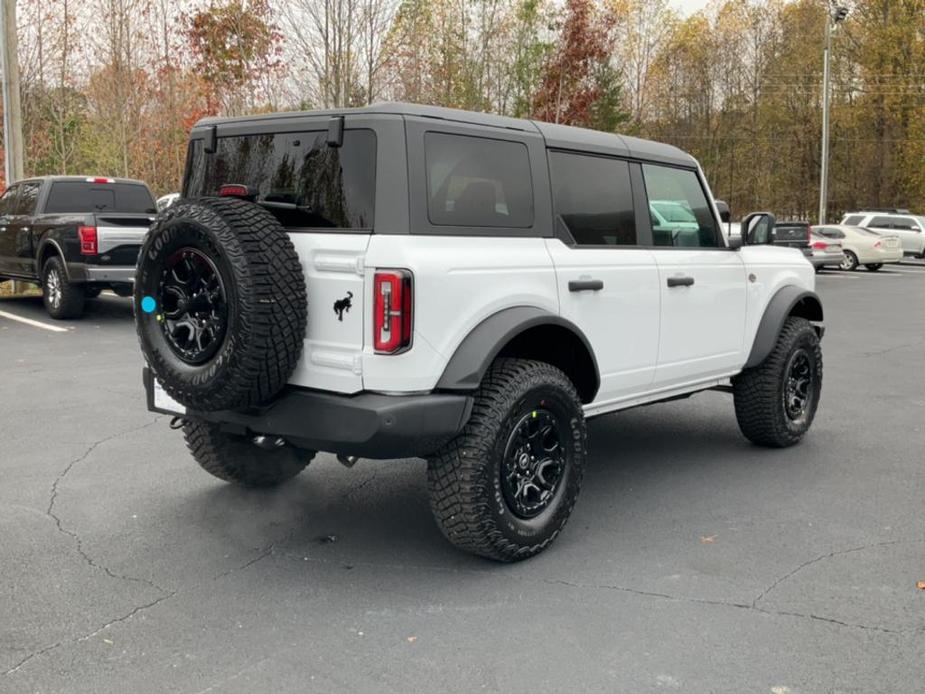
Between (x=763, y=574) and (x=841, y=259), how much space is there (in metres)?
24.0

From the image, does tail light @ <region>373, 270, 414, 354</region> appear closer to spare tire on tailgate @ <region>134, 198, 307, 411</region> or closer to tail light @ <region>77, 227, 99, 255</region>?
spare tire on tailgate @ <region>134, 198, 307, 411</region>

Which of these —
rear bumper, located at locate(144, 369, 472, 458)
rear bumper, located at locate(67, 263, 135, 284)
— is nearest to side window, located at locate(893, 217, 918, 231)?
rear bumper, located at locate(67, 263, 135, 284)

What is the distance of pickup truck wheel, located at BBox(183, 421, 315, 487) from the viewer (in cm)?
505

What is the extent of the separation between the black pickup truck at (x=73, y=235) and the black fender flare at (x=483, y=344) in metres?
8.51

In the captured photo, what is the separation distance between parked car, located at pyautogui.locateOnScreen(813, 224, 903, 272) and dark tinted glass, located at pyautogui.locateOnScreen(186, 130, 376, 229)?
82.0ft

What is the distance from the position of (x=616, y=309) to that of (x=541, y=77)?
1087 inches

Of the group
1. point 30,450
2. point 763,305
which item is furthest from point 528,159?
point 30,450

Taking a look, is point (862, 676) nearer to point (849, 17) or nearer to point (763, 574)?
point (763, 574)

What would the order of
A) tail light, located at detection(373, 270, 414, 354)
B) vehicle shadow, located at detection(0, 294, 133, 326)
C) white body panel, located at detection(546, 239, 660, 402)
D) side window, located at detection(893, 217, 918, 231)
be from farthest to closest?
side window, located at detection(893, 217, 918, 231) → vehicle shadow, located at detection(0, 294, 133, 326) → white body panel, located at detection(546, 239, 660, 402) → tail light, located at detection(373, 270, 414, 354)

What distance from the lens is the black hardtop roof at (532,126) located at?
13.2ft

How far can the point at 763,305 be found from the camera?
614cm

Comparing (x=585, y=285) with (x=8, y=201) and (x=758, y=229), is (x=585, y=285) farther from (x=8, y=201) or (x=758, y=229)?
(x=8, y=201)

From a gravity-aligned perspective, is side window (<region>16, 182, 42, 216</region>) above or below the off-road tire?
above

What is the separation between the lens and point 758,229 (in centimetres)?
589
